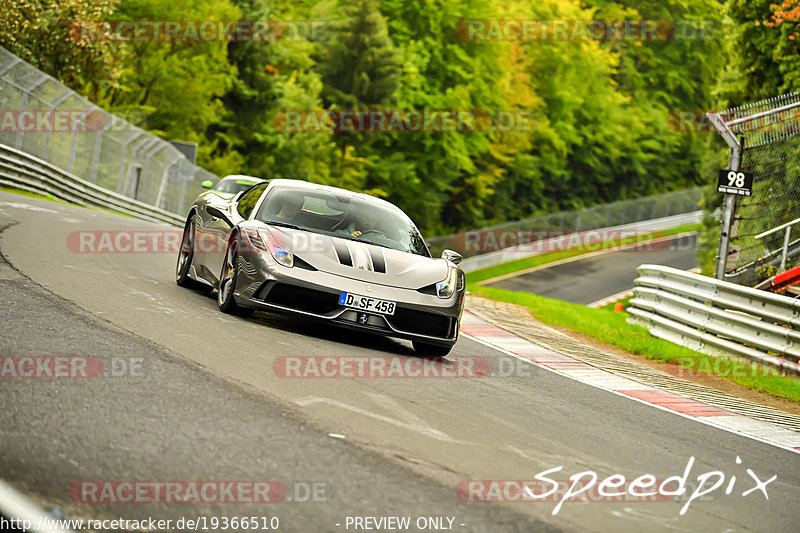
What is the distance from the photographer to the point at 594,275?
141 ft

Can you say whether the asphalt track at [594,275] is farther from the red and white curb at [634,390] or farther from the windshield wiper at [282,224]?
A: the windshield wiper at [282,224]

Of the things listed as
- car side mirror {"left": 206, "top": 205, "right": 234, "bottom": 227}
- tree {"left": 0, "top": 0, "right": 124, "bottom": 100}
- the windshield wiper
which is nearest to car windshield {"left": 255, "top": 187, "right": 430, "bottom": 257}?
the windshield wiper

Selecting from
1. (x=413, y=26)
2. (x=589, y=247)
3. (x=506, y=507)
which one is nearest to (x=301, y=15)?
(x=413, y=26)

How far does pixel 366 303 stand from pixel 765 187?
965cm

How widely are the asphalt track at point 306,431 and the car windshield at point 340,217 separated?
0.96 meters

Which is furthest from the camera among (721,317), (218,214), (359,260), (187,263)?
(721,317)

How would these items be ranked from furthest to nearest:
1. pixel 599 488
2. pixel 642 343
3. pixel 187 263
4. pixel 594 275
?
pixel 594 275 < pixel 642 343 < pixel 187 263 < pixel 599 488

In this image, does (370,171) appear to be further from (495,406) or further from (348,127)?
(495,406)

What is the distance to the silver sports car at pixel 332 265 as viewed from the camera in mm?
8469

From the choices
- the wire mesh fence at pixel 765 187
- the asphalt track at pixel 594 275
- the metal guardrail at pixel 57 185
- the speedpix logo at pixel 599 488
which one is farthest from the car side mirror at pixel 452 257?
the asphalt track at pixel 594 275

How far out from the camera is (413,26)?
54969 mm

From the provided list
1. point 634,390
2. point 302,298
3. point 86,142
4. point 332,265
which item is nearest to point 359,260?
point 332,265

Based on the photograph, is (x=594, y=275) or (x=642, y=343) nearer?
(x=642, y=343)

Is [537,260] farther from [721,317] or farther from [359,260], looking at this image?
[359,260]
